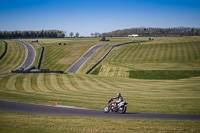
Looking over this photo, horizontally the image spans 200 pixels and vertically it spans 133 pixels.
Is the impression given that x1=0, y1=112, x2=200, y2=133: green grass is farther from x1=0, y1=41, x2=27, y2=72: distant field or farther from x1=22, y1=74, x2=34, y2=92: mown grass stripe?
x1=0, y1=41, x2=27, y2=72: distant field

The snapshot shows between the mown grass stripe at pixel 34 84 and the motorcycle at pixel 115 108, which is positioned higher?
the motorcycle at pixel 115 108

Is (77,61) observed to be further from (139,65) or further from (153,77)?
(153,77)

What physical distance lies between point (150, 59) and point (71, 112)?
66.0m

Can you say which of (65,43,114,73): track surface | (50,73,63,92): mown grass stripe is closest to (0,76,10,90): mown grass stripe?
(50,73,63,92): mown grass stripe

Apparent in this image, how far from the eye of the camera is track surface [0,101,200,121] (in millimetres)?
18425

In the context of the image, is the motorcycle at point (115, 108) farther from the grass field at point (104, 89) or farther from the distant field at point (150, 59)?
the distant field at point (150, 59)

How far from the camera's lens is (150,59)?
82000mm

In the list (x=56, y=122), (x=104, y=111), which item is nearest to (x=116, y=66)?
(x=104, y=111)

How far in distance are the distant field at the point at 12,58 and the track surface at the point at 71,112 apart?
64.0 m

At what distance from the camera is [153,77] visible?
5972 centimetres

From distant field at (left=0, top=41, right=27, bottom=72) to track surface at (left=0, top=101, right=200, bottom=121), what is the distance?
63997 millimetres

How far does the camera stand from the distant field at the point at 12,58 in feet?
283

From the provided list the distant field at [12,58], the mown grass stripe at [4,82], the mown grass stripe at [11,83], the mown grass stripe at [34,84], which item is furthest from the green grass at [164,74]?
the distant field at [12,58]

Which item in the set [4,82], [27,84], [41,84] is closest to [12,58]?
[4,82]
